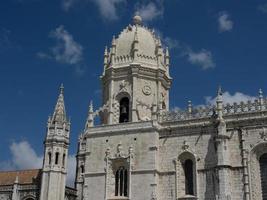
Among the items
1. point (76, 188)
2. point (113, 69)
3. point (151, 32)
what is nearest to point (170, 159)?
point (113, 69)

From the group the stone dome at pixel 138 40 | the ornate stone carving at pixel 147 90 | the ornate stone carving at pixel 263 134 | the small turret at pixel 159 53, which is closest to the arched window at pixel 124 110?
the ornate stone carving at pixel 147 90

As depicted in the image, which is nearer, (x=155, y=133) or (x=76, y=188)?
(x=155, y=133)

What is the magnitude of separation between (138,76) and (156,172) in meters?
8.97

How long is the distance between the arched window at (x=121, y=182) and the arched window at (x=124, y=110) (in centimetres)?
482

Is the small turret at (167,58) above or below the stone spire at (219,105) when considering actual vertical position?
above

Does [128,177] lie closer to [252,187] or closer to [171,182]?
[171,182]

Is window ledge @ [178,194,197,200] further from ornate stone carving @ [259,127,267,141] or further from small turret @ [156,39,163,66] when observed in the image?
small turret @ [156,39,163,66]

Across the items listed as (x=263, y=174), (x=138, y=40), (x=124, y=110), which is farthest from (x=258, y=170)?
(x=138, y=40)

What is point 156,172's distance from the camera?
31.3 meters

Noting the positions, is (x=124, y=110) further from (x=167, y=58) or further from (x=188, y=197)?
(x=188, y=197)

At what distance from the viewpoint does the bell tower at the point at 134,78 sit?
35.7 meters

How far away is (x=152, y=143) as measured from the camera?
3225cm

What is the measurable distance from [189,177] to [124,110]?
27.4 feet

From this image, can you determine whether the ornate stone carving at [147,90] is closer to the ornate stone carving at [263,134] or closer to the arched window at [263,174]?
the ornate stone carving at [263,134]
